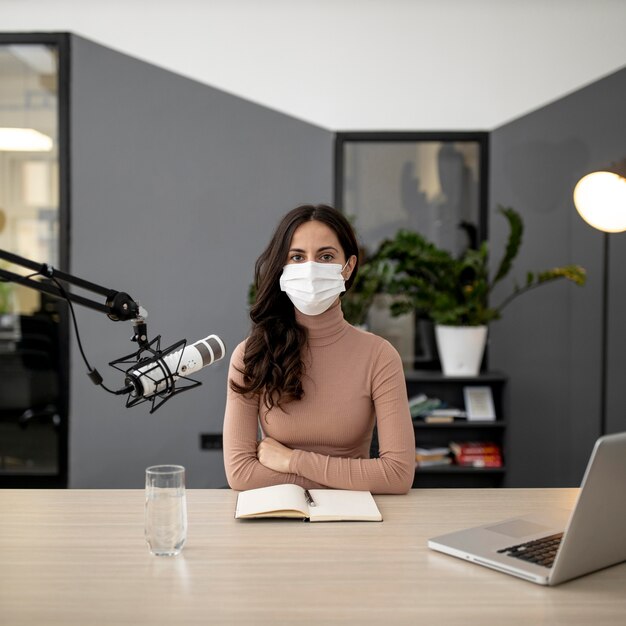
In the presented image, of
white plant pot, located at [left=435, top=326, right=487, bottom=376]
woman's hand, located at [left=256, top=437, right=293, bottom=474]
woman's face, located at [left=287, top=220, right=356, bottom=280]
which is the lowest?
woman's hand, located at [left=256, top=437, right=293, bottom=474]

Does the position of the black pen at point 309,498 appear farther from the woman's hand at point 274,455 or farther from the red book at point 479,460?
the red book at point 479,460

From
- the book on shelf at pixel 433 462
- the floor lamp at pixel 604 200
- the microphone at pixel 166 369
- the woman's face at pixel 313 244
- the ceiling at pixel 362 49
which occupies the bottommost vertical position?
the book on shelf at pixel 433 462

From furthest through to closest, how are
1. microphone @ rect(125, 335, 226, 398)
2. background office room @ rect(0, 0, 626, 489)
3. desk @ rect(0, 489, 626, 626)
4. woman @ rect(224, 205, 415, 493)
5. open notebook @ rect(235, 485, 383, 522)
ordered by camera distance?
background office room @ rect(0, 0, 626, 489), woman @ rect(224, 205, 415, 493), open notebook @ rect(235, 485, 383, 522), microphone @ rect(125, 335, 226, 398), desk @ rect(0, 489, 626, 626)

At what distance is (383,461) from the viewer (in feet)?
5.94

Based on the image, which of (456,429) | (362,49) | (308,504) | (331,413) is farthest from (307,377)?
(362,49)

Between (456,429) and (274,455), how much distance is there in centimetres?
210

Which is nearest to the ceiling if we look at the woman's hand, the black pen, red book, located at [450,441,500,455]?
red book, located at [450,441,500,455]

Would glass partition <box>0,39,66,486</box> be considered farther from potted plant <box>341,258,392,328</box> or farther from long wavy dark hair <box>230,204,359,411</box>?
long wavy dark hair <box>230,204,359,411</box>

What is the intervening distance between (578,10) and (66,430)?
11.6 feet

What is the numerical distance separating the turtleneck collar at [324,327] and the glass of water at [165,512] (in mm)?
776

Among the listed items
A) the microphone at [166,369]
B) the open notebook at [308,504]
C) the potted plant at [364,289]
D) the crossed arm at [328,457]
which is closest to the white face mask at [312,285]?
the crossed arm at [328,457]

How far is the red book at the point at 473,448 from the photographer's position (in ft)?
12.2

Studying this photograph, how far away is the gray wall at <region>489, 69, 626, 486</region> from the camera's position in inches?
151

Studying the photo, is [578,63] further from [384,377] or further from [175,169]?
[384,377]
